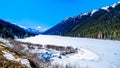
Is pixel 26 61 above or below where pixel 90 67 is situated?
above

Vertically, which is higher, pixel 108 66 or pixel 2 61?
pixel 2 61

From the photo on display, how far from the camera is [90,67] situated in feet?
129

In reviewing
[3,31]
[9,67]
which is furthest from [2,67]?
[3,31]

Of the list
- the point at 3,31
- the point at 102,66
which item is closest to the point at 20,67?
the point at 102,66

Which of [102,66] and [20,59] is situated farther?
[102,66]

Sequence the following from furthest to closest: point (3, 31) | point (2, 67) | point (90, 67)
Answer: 1. point (3, 31)
2. point (90, 67)
3. point (2, 67)

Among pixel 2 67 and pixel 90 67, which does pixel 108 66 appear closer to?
pixel 90 67

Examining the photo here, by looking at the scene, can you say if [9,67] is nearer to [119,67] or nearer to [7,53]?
[7,53]

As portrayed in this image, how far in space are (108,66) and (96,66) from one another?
185 centimetres

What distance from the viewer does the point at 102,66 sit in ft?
137

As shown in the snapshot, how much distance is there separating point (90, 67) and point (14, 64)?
27.0 metres

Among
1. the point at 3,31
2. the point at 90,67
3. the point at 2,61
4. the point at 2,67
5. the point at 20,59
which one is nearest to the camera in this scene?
the point at 2,67

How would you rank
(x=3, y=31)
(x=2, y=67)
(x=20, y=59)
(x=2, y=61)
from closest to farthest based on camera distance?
(x=2, y=67)
(x=2, y=61)
(x=20, y=59)
(x=3, y=31)

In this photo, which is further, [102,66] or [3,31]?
[3,31]
